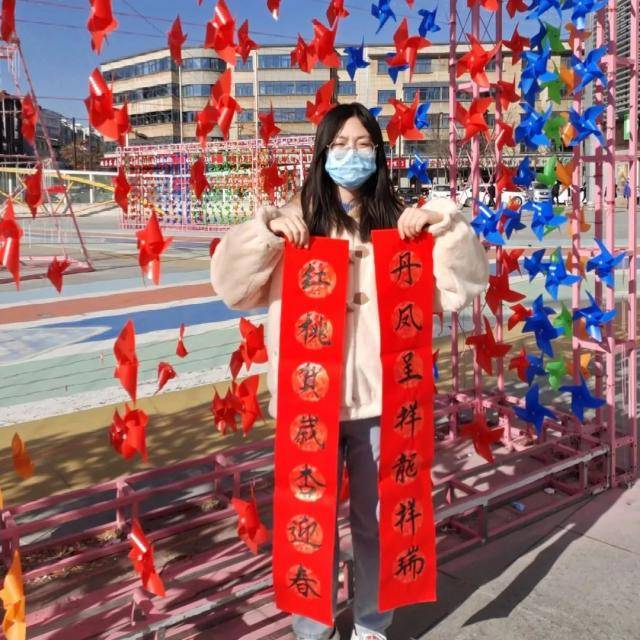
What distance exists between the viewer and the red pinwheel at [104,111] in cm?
233

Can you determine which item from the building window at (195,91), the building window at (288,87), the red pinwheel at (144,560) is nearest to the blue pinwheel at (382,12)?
the red pinwheel at (144,560)

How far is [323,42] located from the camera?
3.07 metres

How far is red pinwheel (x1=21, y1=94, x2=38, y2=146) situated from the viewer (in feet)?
7.97

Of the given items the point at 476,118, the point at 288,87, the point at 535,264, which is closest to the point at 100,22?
the point at 476,118

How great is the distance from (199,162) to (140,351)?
474 centimetres

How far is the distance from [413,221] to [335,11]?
4.12 feet

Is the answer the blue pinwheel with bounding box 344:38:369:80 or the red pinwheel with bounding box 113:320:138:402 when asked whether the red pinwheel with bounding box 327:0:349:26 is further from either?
the red pinwheel with bounding box 113:320:138:402

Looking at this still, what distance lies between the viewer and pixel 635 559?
3264 mm

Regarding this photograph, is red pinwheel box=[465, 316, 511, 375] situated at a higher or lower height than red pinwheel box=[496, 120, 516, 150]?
lower

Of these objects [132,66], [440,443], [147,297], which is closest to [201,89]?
[132,66]

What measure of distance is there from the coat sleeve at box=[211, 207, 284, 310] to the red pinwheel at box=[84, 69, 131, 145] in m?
0.49

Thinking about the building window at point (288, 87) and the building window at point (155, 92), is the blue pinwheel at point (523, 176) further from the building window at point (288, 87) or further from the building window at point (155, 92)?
the building window at point (155, 92)

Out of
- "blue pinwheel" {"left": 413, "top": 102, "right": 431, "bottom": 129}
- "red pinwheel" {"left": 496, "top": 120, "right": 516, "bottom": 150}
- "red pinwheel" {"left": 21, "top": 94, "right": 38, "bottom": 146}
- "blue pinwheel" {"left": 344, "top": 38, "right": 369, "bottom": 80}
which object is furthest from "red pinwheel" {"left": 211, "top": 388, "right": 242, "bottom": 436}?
"red pinwheel" {"left": 496, "top": 120, "right": 516, "bottom": 150}

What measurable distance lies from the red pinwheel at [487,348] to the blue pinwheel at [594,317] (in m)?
0.39
